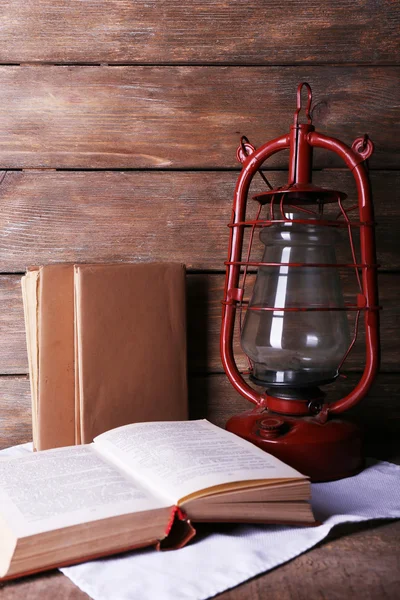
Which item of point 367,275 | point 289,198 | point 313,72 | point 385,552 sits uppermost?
point 313,72

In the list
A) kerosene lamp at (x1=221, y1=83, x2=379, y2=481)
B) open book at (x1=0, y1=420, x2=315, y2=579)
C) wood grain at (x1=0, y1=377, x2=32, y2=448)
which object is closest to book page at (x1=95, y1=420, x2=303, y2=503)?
open book at (x1=0, y1=420, x2=315, y2=579)

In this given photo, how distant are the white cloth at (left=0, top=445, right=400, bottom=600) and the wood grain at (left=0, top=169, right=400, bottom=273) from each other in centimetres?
54

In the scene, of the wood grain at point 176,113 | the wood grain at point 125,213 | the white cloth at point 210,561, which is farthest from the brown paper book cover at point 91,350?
the white cloth at point 210,561

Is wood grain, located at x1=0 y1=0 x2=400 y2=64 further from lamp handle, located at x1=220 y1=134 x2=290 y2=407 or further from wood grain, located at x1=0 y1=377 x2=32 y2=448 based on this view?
wood grain, located at x1=0 y1=377 x2=32 y2=448

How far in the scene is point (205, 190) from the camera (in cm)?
115

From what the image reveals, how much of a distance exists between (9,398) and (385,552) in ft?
2.38

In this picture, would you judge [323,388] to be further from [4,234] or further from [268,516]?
[4,234]

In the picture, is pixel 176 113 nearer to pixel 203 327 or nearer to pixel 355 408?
pixel 203 327

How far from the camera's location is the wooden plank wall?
1124mm

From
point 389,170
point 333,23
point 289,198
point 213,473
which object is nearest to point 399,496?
point 213,473

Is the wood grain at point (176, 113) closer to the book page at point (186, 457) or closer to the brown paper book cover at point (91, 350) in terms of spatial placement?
the brown paper book cover at point (91, 350)

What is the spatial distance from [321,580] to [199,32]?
91 centimetres

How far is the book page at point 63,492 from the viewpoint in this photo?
2.08 feet

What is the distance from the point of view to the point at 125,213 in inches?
45.0
